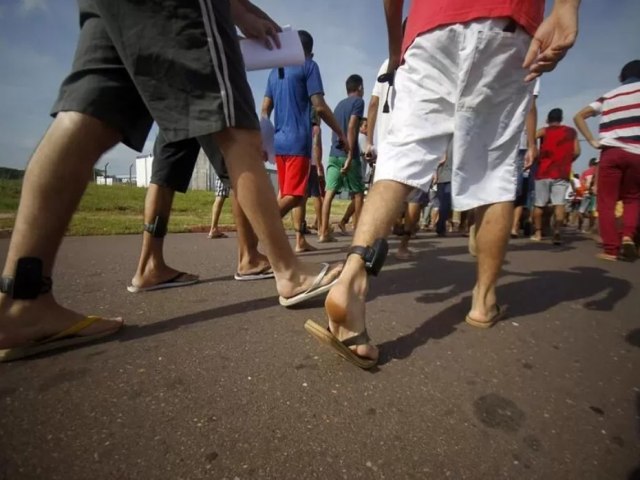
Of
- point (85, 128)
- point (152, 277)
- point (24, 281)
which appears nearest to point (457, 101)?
point (85, 128)

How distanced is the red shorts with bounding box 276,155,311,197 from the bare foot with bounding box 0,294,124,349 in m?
2.25


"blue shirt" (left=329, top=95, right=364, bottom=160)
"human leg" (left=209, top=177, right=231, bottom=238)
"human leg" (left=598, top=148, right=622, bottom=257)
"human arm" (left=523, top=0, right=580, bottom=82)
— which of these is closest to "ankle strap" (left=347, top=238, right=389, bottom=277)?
"human arm" (left=523, top=0, right=580, bottom=82)

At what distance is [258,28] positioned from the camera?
1747 mm

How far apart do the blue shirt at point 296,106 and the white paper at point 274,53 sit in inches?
58.5

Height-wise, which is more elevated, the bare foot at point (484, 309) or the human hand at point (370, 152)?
the human hand at point (370, 152)

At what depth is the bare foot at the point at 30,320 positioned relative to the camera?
116 centimetres

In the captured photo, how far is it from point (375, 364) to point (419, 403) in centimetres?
22

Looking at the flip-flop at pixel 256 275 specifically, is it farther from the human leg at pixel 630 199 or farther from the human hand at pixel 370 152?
the human leg at pixel 630 199

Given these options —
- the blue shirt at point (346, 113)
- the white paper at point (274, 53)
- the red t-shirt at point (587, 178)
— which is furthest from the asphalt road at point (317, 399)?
the red t-shirt at point (587, 178)

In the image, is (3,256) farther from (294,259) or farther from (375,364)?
(375,364)

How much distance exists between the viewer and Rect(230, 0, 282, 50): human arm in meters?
1.75

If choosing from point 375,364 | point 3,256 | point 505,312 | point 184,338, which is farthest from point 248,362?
point 3,256

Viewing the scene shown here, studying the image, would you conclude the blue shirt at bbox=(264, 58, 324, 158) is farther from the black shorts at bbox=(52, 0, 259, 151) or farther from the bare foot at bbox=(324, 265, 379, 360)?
the bare foot at bbox=(324, 265, 379, 360)

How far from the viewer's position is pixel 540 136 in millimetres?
5684
